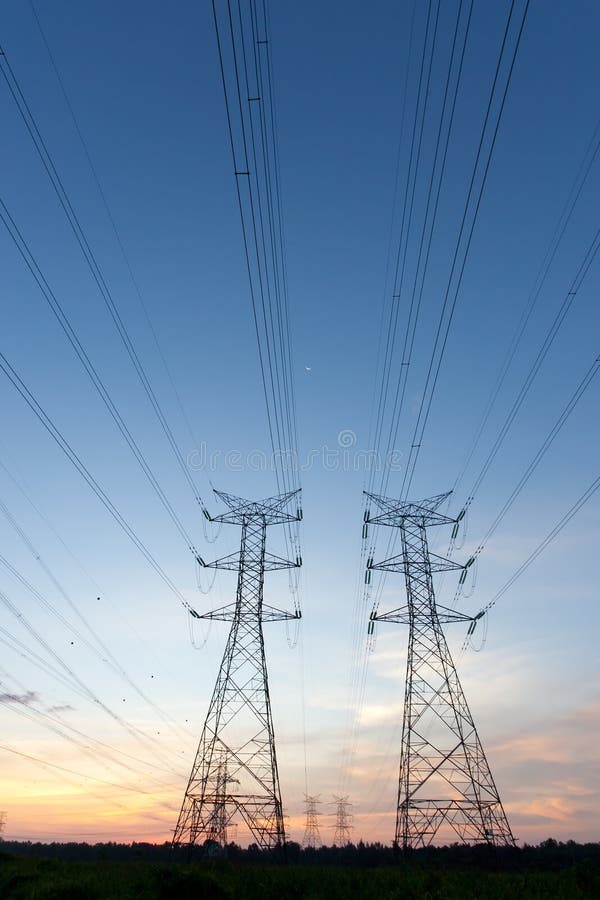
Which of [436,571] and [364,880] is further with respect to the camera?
[436,571]

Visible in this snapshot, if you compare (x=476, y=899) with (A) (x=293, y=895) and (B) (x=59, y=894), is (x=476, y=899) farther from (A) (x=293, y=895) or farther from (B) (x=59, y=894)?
(B) (x=59, y=894)

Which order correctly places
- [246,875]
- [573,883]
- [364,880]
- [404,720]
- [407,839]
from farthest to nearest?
[404,720] < [407,839] < [246,875] < [364,880] < [573,883]

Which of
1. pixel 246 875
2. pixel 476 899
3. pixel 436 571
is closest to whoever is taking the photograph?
pixel 476 899

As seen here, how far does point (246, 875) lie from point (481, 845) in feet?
55.0

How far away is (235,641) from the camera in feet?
131

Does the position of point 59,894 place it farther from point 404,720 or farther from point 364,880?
point 404,720

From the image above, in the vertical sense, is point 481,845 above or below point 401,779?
below

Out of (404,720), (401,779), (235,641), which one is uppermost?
(235,641)

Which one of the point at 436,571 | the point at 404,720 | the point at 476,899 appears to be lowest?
the point at 476,899

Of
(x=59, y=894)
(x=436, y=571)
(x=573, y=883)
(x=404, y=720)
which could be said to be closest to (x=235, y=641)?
(x=404, y=720)

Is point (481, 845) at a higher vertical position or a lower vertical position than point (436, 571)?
lower

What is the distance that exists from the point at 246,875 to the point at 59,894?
7159 millimetres

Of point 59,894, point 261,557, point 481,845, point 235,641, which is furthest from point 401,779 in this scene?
point 59,894

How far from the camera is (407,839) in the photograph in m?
35.0
